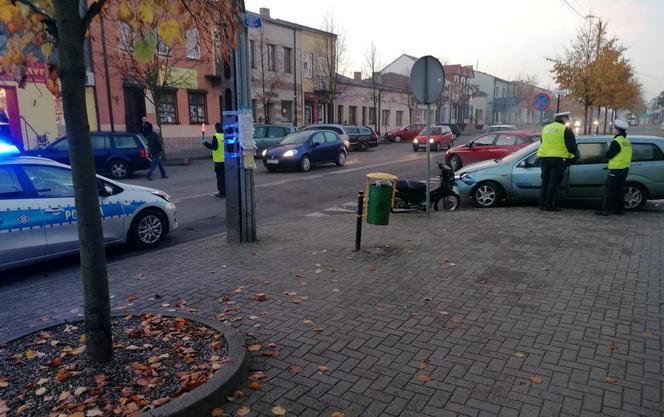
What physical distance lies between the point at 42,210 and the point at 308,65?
35824mm

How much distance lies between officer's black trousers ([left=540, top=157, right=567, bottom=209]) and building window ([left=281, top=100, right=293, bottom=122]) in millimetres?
29737

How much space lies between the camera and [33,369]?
3527mm

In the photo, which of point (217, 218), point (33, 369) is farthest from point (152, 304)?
point (217, 218)

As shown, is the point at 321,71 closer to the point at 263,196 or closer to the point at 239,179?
the point at 263,196

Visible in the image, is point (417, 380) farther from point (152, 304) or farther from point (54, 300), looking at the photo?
point (54, 300)

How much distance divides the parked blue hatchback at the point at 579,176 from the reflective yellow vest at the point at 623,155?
0.86m

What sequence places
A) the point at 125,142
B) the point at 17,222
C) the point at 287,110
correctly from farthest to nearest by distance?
the point at 287,110 < the point at 125,142 < the point at 17,222

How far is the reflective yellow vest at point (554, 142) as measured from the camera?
9328 mm

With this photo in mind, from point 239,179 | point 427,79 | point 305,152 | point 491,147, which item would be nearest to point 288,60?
point 305,152

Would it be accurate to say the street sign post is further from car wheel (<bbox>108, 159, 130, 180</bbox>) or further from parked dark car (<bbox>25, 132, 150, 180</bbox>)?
car wheel (<bbox>108, 159, 130, 180</bbox>)

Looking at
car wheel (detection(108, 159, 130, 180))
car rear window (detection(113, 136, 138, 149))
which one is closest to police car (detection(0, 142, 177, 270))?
car wheel (detection(108, 159, 130, 180))

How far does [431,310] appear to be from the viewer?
4.81 meters

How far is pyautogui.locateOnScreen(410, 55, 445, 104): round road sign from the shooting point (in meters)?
9.01

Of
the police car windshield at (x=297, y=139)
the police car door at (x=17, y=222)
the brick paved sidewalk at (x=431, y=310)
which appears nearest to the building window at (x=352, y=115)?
the police car windshield at (x=297, y=139)
